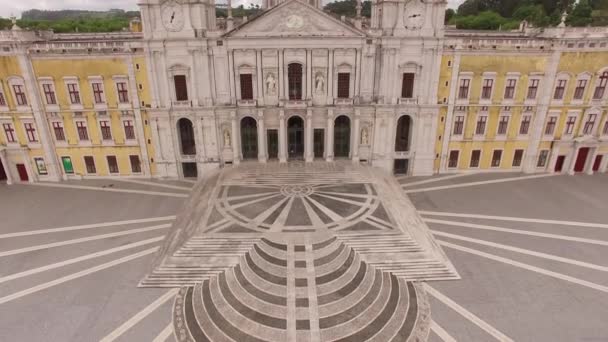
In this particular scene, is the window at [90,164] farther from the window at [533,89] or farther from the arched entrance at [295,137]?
the window at [533,89]

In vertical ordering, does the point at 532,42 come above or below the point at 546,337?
above

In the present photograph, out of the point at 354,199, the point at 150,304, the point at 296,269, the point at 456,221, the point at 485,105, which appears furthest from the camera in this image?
the point at 485,105

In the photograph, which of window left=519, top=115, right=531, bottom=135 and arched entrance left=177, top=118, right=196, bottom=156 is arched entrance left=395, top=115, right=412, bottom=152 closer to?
window left=519, top=115, right=531, bottom=135

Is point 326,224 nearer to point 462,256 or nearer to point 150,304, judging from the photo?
point 462,256

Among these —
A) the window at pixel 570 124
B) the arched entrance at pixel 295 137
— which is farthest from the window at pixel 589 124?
the arched entrance at pixel 295 137

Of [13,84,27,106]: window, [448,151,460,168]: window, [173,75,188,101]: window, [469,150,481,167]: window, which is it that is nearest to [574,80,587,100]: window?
[469,150,481,167]: window

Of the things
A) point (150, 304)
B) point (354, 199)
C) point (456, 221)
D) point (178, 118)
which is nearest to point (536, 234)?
point (456, 221)

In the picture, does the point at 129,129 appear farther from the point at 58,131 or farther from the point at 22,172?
the point at 22,172
